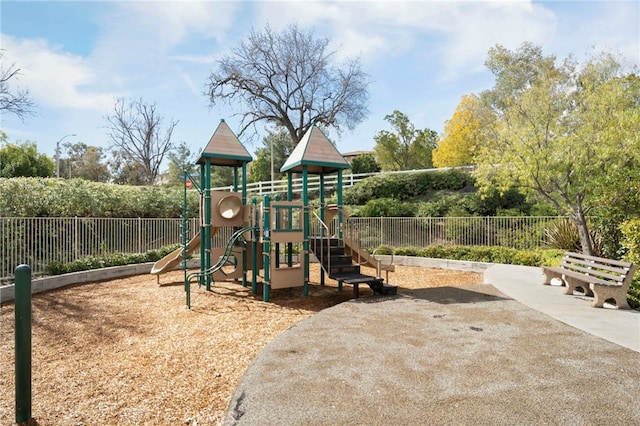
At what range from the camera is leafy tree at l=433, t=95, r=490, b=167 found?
33.6 meters

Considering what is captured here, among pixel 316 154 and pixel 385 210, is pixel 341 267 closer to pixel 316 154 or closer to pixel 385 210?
pixel 316 154

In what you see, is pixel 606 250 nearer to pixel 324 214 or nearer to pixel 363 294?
pixel 363 294

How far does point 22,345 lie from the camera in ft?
11.3

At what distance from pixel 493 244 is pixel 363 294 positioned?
8.69 m

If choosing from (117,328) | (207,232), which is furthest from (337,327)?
(207,232)

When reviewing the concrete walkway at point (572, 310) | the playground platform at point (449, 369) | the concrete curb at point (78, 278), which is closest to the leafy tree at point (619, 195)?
the concrete walkway at point (572, 310)

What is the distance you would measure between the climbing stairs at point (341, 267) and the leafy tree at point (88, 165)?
2195 inches

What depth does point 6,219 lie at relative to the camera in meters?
10.5

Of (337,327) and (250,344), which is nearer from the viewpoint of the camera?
(250,344)

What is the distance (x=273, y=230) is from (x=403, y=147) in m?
36.6

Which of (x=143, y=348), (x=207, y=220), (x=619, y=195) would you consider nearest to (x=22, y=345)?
(x=143, y=348)

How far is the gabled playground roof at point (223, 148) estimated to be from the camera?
10.5 meters

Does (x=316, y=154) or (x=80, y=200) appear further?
(x=80, y=200)

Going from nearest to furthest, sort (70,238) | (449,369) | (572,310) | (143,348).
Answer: (449,369), (143,348), (572,310), (70,238)
